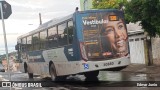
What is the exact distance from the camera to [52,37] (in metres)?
18.8

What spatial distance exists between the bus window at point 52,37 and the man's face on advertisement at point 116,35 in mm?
3075

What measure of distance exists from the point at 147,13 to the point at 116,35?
13.0 feet

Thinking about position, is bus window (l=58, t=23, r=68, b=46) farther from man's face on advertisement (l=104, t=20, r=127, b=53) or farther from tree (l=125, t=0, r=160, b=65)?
tree (l=125, t=0, r=160, b=65)

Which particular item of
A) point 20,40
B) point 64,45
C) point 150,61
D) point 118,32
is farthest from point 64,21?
point 150,61

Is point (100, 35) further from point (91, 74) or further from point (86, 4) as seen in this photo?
point (86, 4)

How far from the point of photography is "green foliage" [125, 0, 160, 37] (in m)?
19.2

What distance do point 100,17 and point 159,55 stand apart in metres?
11.2

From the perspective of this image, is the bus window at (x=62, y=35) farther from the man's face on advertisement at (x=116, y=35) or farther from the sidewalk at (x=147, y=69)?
the sidewalk at (x=147, y=69)

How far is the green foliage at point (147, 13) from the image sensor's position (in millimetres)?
19188

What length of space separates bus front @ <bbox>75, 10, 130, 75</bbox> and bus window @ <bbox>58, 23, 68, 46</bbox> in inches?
52.6

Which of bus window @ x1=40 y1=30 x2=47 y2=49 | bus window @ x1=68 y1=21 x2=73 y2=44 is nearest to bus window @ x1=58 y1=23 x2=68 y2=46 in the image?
bus window @ x1=68 y1=21 x2=73 y2=44

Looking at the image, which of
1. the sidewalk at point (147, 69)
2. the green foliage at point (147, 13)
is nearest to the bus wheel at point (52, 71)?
the green foliage at point (147, 13)

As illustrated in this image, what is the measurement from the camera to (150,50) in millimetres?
27562

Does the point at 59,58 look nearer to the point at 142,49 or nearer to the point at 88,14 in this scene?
the point at 88,14
